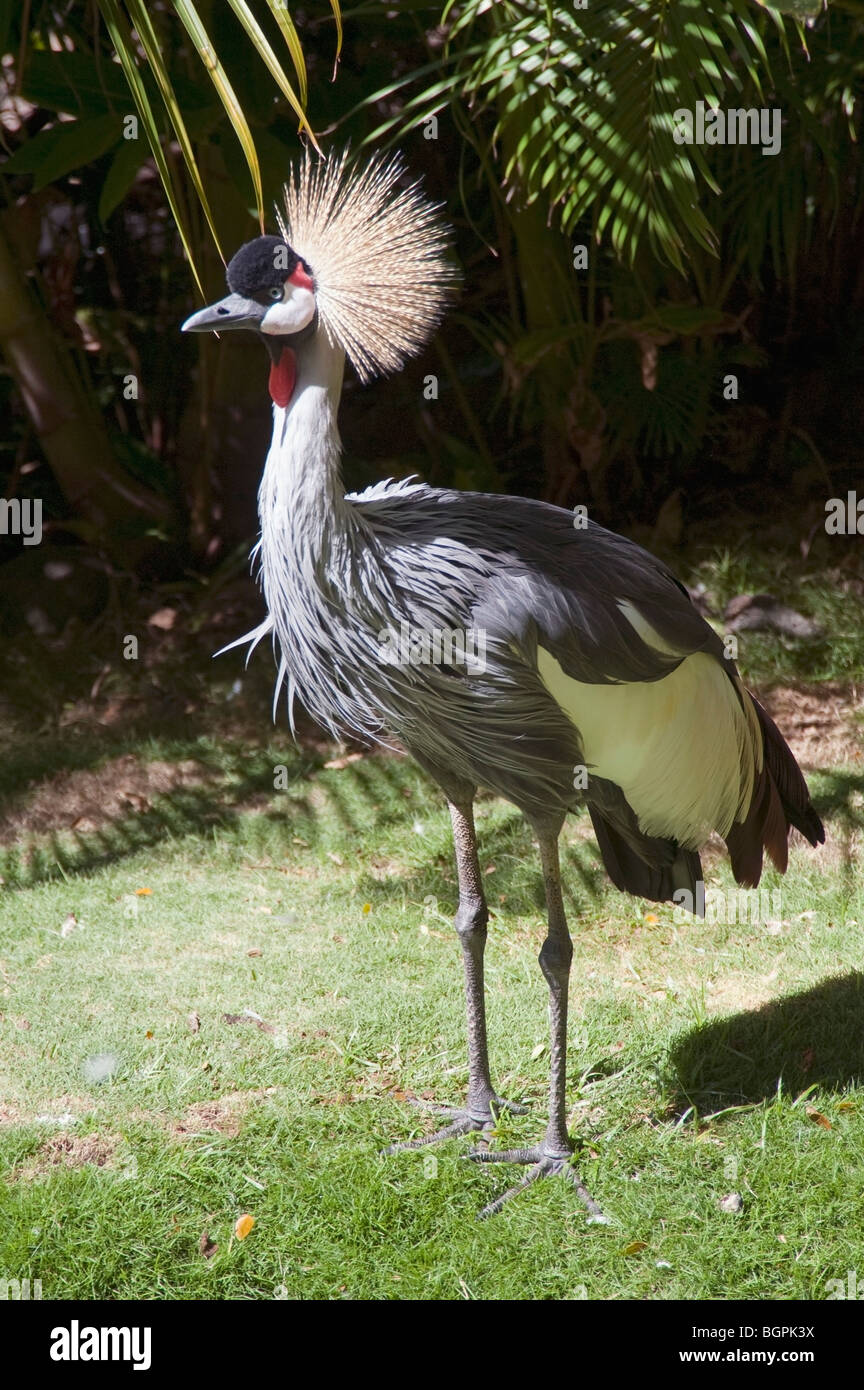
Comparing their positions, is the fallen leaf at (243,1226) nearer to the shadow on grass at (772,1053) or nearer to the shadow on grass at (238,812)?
the shadow on grass at (772,1053)

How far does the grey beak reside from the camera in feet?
8.48

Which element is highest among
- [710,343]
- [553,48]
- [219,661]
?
[553,48]

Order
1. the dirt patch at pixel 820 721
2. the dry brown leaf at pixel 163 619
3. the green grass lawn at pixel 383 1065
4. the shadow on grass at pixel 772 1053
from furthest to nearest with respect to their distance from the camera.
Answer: the dry brown leaf at pixel 163 619, the dirt patch at pixel 820 721, the shadow on grass at pixel 772 1053, the green grass lawn at pixel 383 1065

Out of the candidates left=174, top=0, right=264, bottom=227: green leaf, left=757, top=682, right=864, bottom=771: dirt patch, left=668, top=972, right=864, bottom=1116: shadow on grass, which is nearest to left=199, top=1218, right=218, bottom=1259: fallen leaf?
left=668, top=972, right=864, bottom=1116: shadow on grass

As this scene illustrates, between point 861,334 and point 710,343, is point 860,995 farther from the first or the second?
point 861,334

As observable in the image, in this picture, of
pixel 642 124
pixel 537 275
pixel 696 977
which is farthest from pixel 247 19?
pixel 537 275

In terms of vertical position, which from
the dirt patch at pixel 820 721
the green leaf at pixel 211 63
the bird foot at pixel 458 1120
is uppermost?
the green leaf at pixel 211 63

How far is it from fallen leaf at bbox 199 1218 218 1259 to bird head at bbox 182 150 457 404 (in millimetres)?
1728

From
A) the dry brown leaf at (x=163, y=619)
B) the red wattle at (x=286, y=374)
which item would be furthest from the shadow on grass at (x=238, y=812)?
the red wattle at (x=286, y=374)

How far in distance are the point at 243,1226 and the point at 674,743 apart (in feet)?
4.61

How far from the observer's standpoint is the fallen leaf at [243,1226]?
2760 mm

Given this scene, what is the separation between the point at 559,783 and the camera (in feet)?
9.52

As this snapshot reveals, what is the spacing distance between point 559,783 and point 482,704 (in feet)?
1.02

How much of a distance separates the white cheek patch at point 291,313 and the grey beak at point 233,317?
18 millimetres
